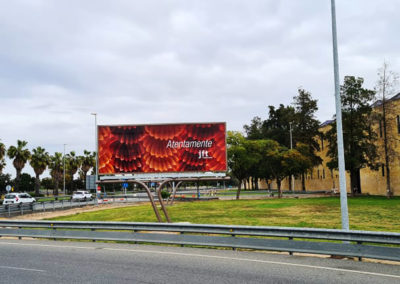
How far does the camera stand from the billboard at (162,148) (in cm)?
2184

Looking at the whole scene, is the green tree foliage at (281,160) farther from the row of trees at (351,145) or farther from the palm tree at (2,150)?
the palm tree at (2,150)

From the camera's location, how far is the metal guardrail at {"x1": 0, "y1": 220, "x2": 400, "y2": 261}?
9828 mm

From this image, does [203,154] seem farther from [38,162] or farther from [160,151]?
[38,162]

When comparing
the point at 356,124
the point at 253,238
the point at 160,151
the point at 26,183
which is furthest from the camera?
the point at 26,183

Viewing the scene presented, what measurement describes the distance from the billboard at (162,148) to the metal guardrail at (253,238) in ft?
19.6

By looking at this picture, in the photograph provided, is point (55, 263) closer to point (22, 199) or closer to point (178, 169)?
point (178, 169)

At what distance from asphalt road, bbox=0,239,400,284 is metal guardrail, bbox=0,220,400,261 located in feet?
0.93

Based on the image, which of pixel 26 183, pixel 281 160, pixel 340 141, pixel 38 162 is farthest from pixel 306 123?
pixel 26 183

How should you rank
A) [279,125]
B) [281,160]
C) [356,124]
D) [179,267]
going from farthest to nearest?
[279,125] < [281,160] < [356,124] < [179,267]

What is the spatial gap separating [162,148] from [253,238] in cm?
1081

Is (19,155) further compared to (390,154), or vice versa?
(19,155)

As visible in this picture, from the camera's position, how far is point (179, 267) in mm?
9680

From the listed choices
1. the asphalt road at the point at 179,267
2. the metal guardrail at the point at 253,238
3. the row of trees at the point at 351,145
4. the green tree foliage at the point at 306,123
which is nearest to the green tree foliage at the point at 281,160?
the row of trees at the point at 351,145

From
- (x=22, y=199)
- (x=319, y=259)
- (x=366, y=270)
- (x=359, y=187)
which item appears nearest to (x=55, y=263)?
(x=319, y=259)
